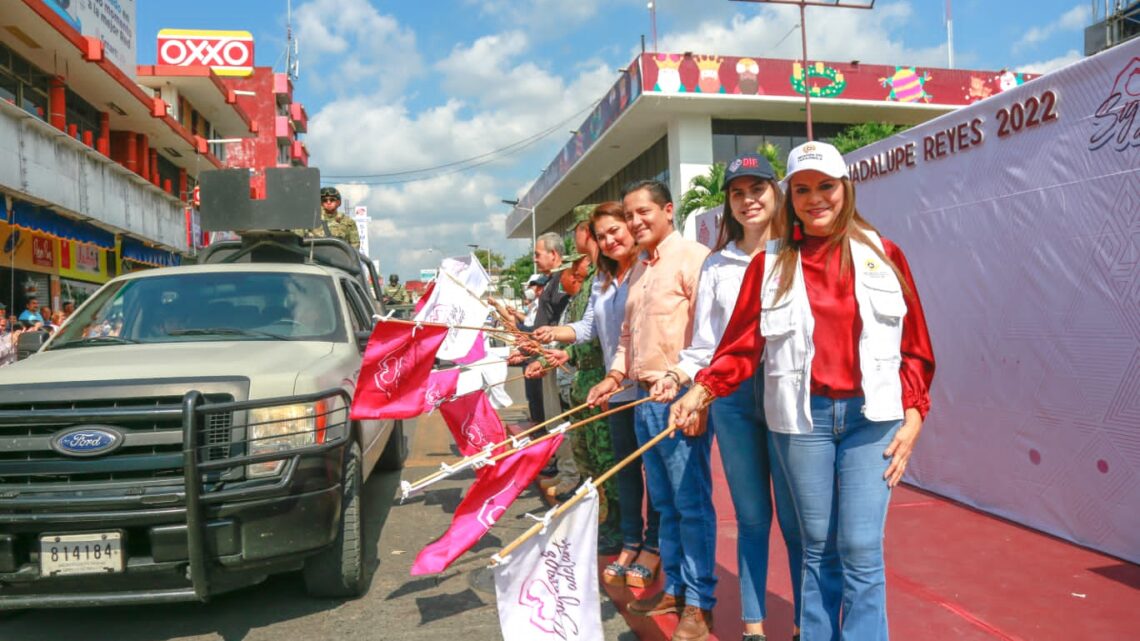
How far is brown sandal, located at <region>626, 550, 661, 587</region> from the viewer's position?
13.4ft

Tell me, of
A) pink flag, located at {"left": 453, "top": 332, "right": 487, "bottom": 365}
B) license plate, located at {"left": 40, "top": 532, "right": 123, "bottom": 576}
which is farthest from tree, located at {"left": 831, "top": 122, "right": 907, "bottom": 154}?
license plate, located at {"left": 40, "top": 532, "right": 123, "bottom": 576}

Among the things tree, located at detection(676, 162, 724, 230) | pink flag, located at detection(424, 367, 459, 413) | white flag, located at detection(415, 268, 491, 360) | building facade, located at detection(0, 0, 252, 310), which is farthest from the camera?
tree, located at detection(676, 162, 724, 230)

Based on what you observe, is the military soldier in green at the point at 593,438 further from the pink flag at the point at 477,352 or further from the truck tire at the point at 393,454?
the truck tire at the point at 393,454

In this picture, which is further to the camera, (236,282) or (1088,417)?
(236,282)

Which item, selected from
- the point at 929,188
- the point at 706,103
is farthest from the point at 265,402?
the point at 706,103

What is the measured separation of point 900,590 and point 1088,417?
1.41 m

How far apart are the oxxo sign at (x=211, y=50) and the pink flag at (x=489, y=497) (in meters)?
40.6

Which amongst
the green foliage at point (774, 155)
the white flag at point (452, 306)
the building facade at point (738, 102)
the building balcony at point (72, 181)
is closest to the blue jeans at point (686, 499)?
the white flag at point (452, 306)

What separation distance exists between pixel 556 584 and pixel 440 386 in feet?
8.26

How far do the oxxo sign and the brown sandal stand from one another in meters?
40.4

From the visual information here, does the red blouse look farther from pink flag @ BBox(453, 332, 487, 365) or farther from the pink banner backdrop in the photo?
pink flag @ BBox(453, 332, 487, 365)

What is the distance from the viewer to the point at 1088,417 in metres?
4.15

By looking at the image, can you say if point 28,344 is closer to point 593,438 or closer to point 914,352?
point 593,438

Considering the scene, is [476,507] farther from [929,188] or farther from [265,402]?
[929,188]
